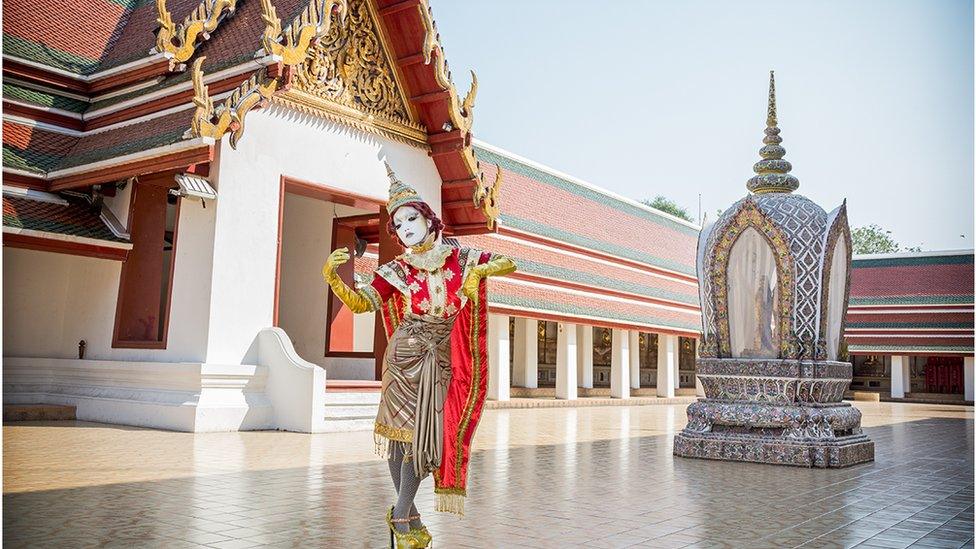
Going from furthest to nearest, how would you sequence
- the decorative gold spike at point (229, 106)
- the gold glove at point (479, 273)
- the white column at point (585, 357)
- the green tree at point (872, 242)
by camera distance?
the green tree at point (872, 242) < the white column at point (585, 357) < the decorative gold spike at point (229, 106) < the gold glove at point (479, 273)

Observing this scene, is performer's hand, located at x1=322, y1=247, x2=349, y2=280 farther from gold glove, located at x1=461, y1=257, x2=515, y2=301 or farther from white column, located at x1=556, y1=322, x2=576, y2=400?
white column, located at x1=556, y1=322, x2=576, y2=400

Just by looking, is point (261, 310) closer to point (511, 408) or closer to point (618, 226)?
point (511, 408)

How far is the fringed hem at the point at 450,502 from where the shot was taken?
3.71 meters

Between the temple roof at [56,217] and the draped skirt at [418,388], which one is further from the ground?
the temple roof at [56,217]

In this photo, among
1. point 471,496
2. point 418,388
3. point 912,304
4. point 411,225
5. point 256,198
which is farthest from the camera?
point 912,304

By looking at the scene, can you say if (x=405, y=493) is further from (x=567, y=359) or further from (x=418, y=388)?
(x=567, y=359)

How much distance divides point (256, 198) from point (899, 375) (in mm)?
24795

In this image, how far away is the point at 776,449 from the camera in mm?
7250

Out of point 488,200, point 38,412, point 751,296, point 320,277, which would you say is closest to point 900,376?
point 488,200

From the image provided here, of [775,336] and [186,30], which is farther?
[186,30]

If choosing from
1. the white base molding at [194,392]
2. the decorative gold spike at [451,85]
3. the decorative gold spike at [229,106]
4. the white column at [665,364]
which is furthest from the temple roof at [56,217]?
the white column at [665,364]

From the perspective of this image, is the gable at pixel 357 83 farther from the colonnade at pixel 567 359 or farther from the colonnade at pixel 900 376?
the colonnade at pixel 900 376

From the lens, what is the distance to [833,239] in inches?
299

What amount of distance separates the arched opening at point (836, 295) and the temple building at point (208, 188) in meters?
3.70
